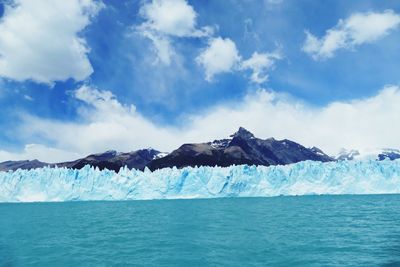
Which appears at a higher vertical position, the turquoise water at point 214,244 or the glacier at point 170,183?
the glacier at point 170,183

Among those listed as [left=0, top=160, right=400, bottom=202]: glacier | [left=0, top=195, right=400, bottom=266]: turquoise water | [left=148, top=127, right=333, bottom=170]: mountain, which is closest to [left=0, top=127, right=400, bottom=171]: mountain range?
[left=148, top=127, right=333, bottom=170]: mountain

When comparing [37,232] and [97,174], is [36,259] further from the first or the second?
[97,174]

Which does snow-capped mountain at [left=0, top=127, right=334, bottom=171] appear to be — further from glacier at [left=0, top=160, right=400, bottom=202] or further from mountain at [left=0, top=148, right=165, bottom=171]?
glacier at [left=0, top=160, right=400, bottom=202]

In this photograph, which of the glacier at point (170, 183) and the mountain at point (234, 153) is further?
the mountain at point (234, 153)

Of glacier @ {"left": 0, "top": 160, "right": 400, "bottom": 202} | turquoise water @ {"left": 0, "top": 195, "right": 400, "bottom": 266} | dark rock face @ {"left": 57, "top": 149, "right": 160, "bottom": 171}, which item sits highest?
dark rock face @ {"left": 57, "top": 149, "right": 160, "bottom": 171}

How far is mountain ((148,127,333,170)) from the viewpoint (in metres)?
130

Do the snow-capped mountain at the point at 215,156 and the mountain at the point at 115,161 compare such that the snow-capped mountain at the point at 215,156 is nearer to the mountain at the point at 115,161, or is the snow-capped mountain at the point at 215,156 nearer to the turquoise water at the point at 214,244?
the mountain at the point at 115,161

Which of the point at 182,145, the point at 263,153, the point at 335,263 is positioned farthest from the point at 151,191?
the point at 263,153

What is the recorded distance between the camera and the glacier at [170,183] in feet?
185

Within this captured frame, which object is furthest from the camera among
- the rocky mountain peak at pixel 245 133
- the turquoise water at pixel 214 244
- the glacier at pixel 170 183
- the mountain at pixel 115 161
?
the rocky mountain peak at pixel 245 133

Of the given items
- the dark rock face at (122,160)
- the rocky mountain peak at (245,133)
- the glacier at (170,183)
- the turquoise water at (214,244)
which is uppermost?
the rocky mountain peak at (245,133)

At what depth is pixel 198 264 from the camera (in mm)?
12641

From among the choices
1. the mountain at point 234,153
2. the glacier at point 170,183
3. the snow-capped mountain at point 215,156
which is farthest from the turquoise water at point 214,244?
the mountain at point 234,153

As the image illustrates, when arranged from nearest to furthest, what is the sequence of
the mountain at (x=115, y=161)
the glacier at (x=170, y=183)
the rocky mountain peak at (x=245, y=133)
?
the glacier at (x=170, y=183)
the mountain at (x=115, y=161)
the rocky mountain peak at (x=245, y=133)
